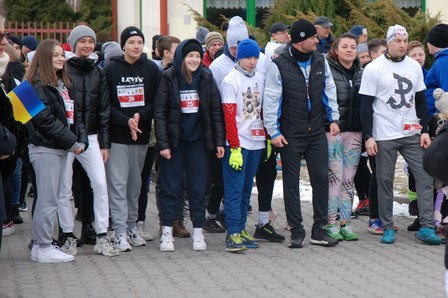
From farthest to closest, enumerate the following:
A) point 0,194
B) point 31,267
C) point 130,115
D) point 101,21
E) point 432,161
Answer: point 101,21
point 130,115
point 31,267
point 0,194
point 432,161

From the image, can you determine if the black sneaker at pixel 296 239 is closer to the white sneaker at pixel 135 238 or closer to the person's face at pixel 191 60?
the white sneaker at pixel 135 238

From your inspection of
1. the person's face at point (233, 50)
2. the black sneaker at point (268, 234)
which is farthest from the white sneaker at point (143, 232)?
the person's face at point (233, 50)

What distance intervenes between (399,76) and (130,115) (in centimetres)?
270

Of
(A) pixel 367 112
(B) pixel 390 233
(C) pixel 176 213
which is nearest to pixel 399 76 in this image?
(A) pixel 367 112

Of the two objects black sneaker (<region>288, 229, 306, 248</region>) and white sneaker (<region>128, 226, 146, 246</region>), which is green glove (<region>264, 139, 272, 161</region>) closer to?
black sneaker (<region>288, 229, 306, 248</region>)

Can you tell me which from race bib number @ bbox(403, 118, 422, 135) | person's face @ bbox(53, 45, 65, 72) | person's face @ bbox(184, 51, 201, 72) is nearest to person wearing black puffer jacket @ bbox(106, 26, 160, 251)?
person's face @ bbox(184, 51, 201, 72)

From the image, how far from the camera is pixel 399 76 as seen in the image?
9.88 metres

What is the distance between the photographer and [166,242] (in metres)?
9.52

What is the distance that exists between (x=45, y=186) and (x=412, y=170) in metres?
3.71

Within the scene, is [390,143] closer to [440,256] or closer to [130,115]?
[440,256]

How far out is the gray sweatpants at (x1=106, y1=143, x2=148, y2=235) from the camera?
9.48 metres

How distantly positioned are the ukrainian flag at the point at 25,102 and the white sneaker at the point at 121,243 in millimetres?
1856

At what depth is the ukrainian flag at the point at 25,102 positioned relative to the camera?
8.03 meters

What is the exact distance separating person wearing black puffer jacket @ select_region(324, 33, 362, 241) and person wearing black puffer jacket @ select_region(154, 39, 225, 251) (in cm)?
132
